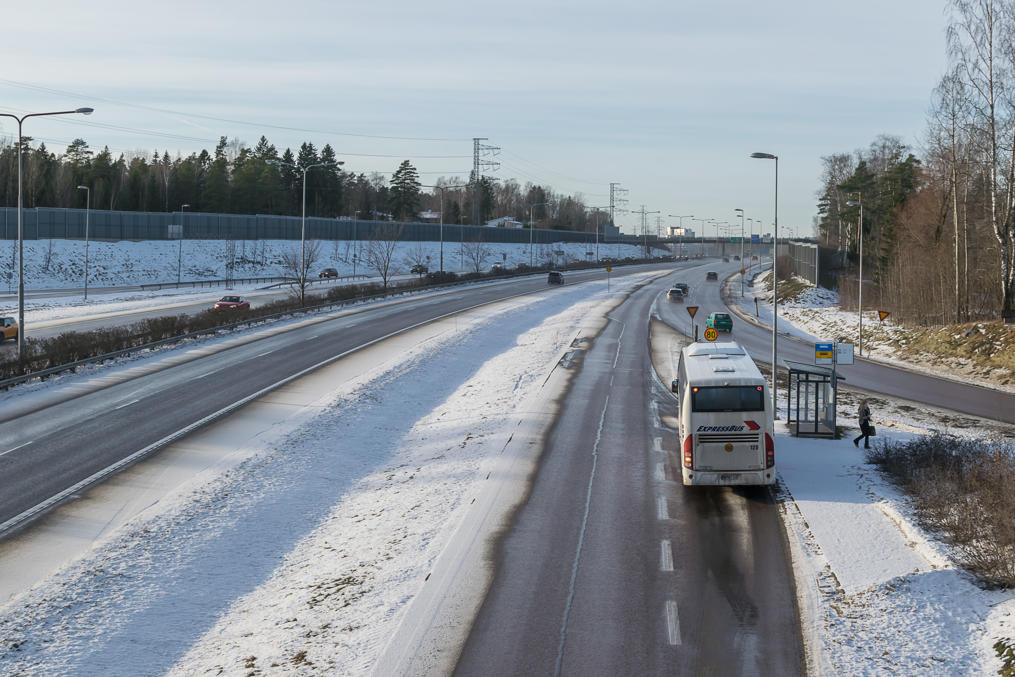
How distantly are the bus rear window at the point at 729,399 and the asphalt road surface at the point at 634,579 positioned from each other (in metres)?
2.02

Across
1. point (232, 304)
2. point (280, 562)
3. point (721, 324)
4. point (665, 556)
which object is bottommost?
point (280, 562)

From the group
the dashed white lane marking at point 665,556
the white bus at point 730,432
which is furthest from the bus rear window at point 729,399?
the dashed white lane marking at point 665,556

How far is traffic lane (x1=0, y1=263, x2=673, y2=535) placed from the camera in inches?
791

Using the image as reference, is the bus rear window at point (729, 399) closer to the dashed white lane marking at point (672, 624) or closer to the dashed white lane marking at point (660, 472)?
the dashed white lane marking at point (660, 472)

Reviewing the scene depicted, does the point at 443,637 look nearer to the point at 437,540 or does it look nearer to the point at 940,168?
the point at 437,540

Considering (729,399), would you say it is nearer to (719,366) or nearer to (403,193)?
(719,366)

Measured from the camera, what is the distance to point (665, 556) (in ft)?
47.2

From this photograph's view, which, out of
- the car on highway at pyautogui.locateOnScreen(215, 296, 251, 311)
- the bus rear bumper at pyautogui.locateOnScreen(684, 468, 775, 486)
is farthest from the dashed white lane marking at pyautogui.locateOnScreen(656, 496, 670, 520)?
the car on highway at pyautogui.locateOnScreen(215, 296, 251, 311)

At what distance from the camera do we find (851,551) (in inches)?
555

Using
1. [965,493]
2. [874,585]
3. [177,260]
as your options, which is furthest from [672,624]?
[177,260]

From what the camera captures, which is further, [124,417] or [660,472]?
[124,417]

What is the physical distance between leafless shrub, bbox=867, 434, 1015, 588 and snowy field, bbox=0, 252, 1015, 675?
42 centimetres

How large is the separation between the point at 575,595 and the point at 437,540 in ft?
11.5

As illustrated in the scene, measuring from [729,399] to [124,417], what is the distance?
1863 cm
